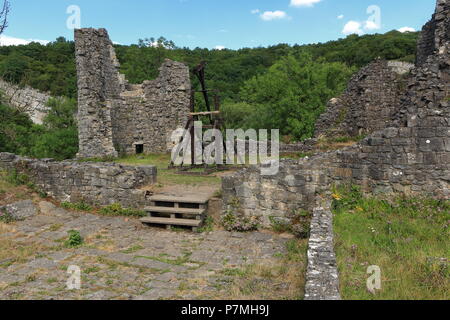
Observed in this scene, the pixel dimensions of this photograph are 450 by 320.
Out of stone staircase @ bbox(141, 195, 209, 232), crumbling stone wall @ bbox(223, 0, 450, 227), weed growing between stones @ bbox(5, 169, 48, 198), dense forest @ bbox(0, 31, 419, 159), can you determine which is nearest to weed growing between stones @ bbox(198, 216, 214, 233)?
stone staircase @ bbox(141, 195, 209, 232)

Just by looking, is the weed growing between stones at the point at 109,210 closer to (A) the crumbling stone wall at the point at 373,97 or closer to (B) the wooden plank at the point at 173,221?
(B) the wooden plank at the point at 173,221

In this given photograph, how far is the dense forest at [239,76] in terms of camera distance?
27.7 m

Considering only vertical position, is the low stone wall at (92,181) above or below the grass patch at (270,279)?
above

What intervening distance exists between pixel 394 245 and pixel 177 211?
532cm

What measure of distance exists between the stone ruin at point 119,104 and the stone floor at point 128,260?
28.1ft

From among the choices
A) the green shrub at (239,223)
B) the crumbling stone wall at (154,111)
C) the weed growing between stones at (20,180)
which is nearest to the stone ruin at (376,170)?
the green shrub at (239,223)

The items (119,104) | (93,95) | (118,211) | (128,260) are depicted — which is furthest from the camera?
(119,104)

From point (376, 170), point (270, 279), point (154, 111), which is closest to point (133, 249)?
point (270, 279)

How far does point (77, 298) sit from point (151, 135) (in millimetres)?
14593

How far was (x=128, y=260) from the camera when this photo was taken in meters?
6.46

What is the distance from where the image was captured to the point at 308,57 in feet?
109

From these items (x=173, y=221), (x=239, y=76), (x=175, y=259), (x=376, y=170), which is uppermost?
(x=239, y=76)

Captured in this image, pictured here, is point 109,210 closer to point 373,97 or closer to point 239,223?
point 239,223

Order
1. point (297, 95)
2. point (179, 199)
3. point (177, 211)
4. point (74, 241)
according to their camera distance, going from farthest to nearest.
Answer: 1. point (297, 95)
2. point (179, 199)
3. point (177, 211)
4. point (74, 241)
